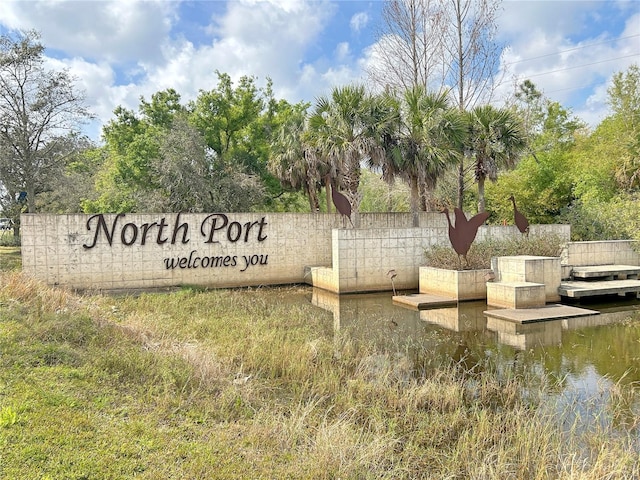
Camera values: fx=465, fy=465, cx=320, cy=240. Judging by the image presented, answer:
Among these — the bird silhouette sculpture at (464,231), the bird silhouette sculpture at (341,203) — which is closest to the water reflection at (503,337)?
the bird silhouette sculpture at (464,231)

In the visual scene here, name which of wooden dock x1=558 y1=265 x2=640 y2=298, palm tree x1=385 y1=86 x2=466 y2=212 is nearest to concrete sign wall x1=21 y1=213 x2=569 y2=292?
palm tree x1=385 y1=86 x2=466 y2=212

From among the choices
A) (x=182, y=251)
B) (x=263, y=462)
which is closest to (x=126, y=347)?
(x=263, y=462)

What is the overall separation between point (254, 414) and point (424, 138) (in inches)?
524

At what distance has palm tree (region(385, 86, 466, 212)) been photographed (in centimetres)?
1600

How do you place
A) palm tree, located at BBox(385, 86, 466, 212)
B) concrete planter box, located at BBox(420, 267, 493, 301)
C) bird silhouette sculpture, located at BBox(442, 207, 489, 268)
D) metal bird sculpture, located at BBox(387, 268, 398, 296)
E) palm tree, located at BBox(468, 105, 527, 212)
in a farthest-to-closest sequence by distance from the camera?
1. palm tree, located at BBox(468, 105, 527, 212)
2. palm tree, located at BBox(385, 86, 466, 212)
3. metal bird sculpture, located at BBox(387, 268, 398, 296)
4. bird silhouette sculpture, located at BBox(442, 207, 489, 268)
5. concrete planter box, located at BBox(420, 267, 493, 301)

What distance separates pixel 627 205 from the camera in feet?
53.6

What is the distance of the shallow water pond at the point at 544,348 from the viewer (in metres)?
5.36

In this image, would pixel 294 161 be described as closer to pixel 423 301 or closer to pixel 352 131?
pixel 352 131

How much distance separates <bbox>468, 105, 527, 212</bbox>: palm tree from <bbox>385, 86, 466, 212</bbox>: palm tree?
1488mm

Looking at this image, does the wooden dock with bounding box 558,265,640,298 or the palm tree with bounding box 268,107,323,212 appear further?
the palm tree with bounding box 268,107,323,212

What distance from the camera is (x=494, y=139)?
1773cm

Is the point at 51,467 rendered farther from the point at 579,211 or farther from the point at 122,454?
the point at 579,211

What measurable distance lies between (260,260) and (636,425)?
12230 millimetres

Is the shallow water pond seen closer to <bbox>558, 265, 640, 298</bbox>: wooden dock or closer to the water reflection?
the water reflection
